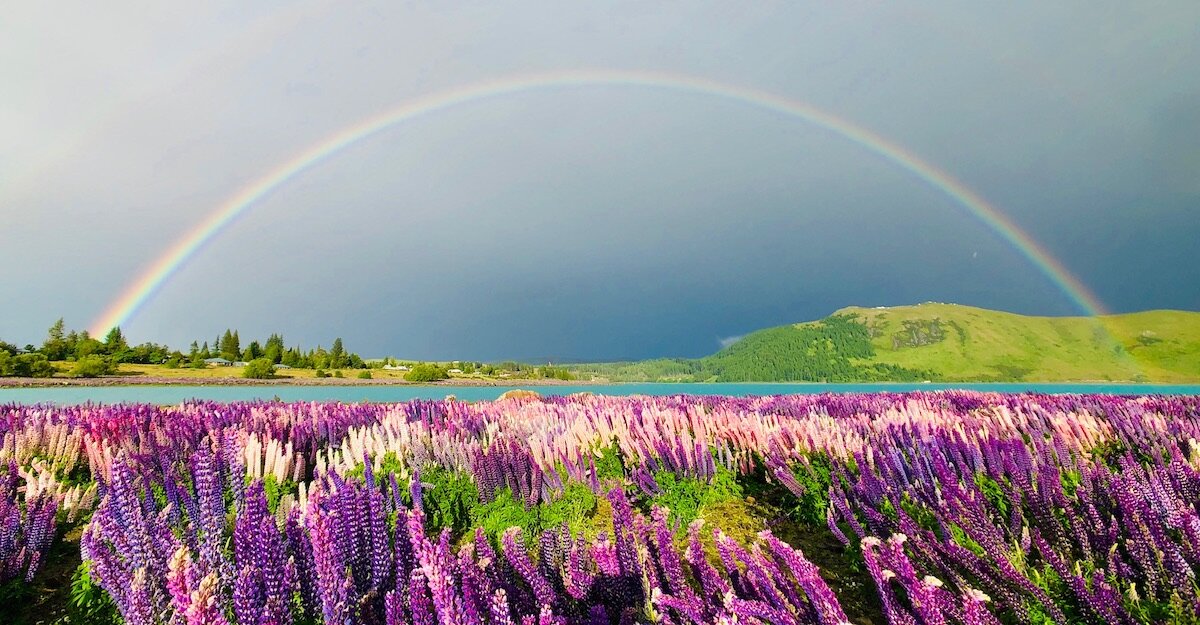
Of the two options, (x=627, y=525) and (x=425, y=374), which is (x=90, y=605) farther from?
(x=425, y=374)

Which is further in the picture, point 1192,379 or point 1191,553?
point 1192,379

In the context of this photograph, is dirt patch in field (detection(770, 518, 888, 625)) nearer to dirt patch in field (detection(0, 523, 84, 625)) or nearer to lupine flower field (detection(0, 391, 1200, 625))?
lupine flower field (detection(0, 391, 1200, 625))

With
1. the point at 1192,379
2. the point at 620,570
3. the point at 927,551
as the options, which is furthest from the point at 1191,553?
the point at 1192,379

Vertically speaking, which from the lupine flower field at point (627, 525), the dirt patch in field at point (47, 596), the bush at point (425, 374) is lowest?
the bush at point (425, 374)

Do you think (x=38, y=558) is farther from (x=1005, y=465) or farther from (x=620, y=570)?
(x=1005, y=465)

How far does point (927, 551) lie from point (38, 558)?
4163 mm

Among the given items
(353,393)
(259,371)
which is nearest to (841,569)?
(353,393)

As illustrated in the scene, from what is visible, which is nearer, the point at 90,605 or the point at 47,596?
the point at 90,605

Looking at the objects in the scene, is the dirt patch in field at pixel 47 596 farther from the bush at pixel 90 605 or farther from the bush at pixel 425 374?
the bush at pixel 425 374

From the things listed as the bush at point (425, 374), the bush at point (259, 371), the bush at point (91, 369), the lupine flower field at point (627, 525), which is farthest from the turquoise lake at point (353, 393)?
the bush at point (425, 374)

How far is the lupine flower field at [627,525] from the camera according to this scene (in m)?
1.77

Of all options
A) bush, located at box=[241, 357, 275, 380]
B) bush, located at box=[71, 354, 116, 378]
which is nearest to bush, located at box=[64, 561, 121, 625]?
bush, located at box=[71, 354, 116, 378]

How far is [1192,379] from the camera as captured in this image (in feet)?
619

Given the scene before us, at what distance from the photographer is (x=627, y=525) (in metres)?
2.19
